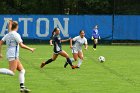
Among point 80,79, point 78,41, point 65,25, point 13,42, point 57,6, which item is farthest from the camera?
point 57,6

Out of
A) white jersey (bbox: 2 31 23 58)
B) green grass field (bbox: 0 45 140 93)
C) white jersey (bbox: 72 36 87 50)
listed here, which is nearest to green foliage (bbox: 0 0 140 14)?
white jersey (bbox: 72 36 87 50)

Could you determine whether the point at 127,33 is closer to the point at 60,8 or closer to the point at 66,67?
the point at 60,8

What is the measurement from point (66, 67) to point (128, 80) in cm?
541

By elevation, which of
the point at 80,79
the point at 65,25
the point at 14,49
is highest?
the point at 14,49

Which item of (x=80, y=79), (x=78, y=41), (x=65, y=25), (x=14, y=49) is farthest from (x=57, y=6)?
(x=14, y=49)

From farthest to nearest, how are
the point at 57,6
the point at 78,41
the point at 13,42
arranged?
the point at 57,6 → the point at 78,41 → the point at 13,42

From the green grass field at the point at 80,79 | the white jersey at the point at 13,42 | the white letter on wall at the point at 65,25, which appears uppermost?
the white jersey at the point at 13,42

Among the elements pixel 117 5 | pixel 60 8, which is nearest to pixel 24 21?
pixel 60 8

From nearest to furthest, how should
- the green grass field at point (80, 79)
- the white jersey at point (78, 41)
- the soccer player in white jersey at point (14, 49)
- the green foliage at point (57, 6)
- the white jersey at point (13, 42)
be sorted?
the soccer player in white jersey at point (14, 49) → the white jersey at point (13, 42) → the green grass field at point (80, 79) → the white jersey at point (78, 41) → the green foliage at point (57, 6)

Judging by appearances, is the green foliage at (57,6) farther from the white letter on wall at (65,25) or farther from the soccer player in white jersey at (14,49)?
the soccer player in white jersey at (14,49)

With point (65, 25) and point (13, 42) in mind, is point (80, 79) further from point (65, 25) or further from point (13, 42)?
point (65, 25)

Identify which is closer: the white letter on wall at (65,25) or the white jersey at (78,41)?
the white jersey at (78,41)

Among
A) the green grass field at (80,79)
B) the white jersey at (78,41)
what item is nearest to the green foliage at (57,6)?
the white jersey at (78,41)

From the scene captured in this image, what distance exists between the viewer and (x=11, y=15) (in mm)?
44844
